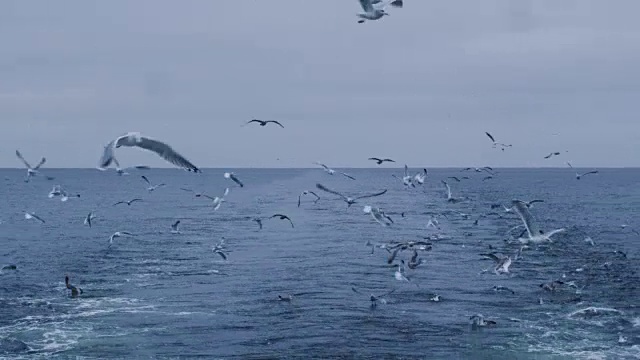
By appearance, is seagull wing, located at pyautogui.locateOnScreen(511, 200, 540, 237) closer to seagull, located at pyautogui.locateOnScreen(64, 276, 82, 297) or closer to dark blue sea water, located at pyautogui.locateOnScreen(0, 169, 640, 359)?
dark blue sea water, located at pyautogui.locateOnScreen(0, 169, 640, 359)

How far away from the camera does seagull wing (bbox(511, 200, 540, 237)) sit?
33.5 m

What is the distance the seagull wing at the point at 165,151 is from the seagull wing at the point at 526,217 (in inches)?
760

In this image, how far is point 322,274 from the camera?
176 ft

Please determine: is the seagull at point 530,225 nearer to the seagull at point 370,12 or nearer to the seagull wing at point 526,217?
the seagull wing at point 526,217

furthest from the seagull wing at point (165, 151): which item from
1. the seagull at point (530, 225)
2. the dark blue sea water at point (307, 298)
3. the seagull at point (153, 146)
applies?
the seagull at point (530, 225)

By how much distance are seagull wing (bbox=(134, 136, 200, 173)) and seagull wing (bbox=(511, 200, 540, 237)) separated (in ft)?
63.3

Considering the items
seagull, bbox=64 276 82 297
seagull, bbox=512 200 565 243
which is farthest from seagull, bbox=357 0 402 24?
seagull, bbox=64 276 82 297

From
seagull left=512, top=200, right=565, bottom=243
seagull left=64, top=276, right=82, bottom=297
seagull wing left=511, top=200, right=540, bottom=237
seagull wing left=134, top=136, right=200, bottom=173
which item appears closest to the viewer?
seagull wing left=134, top=136, right=200, bottom=173

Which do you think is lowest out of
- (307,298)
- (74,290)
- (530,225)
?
(307,298)

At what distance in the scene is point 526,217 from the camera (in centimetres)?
3406

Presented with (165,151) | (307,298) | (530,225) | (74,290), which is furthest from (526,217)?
(74,290)

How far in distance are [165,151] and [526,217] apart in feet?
67.7

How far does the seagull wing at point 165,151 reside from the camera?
19094 mm

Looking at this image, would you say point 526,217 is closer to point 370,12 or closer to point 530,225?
point 530,225
